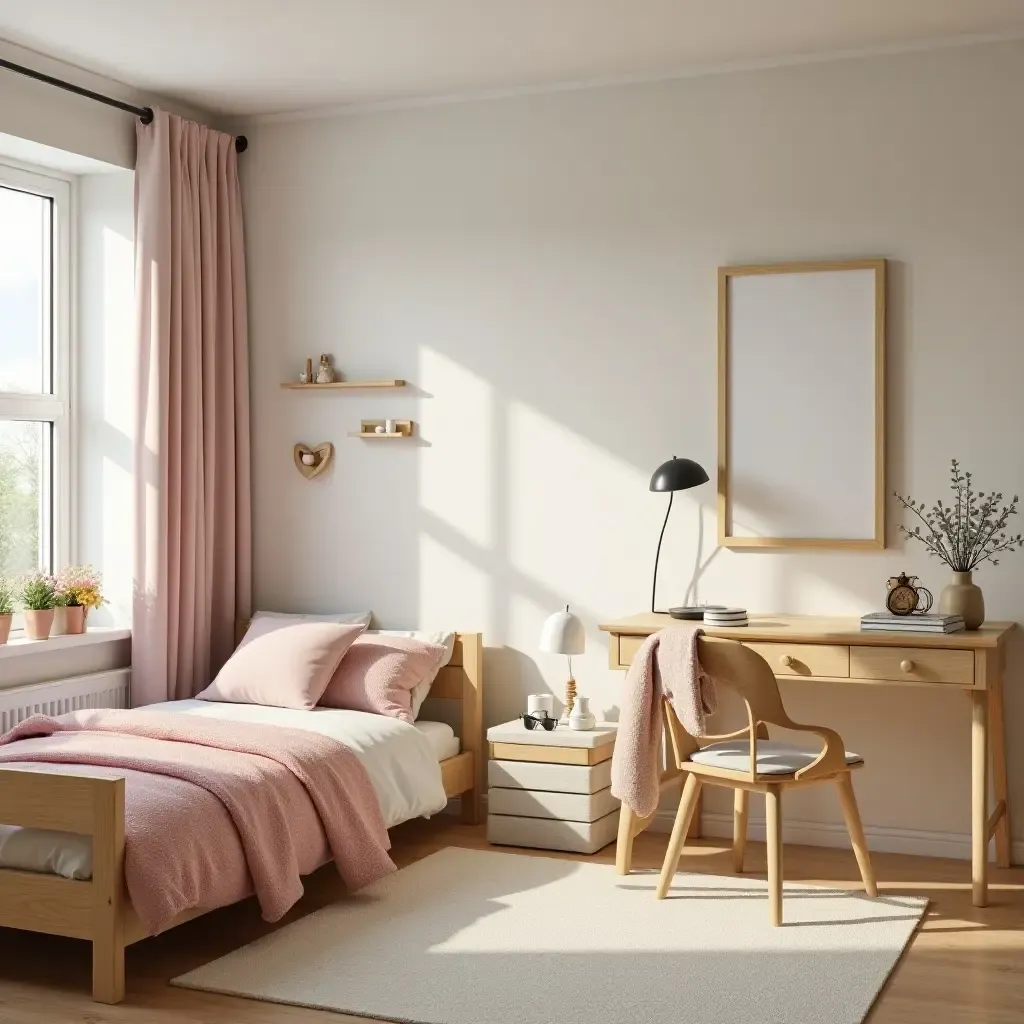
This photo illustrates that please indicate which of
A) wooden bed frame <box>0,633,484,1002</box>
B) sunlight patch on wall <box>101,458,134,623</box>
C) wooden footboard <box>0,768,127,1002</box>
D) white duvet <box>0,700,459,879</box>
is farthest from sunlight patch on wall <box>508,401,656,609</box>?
wooden footboard <box>0,768,127,1002</box>

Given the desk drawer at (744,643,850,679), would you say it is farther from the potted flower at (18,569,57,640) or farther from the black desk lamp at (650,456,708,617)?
the potted flower at (18,569,57,640)

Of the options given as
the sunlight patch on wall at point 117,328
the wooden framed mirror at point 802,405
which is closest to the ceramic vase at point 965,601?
the wooden framed mirror at point 802,405

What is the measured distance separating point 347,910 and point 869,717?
72.0 inches

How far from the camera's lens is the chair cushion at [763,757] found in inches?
146

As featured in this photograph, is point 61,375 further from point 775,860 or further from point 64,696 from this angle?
point 775,860

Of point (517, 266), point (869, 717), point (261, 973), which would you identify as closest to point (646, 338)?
point (517, 266)

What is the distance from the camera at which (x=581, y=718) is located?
4586 millimetres

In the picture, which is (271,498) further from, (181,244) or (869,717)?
(869,717)

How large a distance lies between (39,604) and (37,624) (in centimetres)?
8

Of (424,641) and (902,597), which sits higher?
(902,597)

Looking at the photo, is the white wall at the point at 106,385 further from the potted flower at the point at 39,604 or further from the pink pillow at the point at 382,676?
the pink pillow at the point at 382,676

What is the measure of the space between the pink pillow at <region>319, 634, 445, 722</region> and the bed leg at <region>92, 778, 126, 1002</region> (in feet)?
4.76

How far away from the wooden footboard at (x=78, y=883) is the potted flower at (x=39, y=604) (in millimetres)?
1395

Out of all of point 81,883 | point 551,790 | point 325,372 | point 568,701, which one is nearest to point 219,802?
point 81,883
